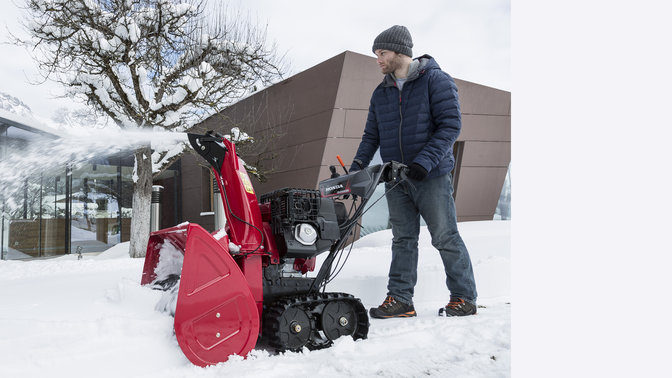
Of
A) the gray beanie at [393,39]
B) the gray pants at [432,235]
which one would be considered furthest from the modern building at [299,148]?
the gray beanie at [393,39]

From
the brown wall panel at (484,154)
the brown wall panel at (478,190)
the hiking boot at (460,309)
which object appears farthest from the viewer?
the brown wall panel at (478,190)

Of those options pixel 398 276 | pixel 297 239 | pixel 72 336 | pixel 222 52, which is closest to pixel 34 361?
pixel 72 336

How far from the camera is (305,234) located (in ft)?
5.40

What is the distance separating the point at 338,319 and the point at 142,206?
20.8 feet

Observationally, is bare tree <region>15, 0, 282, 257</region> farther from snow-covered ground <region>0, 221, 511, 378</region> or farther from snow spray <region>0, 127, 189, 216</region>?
snow-covered ground <region>0, 221, 511, 378</region>

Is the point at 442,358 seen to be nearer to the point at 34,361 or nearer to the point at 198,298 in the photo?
the point at 198,298

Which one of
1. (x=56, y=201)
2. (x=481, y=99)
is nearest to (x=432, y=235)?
(x=481, y=99)

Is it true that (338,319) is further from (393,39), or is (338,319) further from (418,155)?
(393,39)

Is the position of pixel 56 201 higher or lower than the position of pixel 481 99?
lower

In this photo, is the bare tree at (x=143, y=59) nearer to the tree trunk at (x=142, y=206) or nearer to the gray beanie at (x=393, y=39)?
the tree trunk at (x=142, y=206)

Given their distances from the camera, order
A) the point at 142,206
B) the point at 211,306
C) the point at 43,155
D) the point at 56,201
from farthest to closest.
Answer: the point at 56,201
the point at 142,206
the point at 43,155
the point at 211,306

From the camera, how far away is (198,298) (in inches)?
56.7

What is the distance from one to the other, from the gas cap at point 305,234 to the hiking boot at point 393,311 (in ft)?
2.44

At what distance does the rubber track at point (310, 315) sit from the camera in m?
1.55
